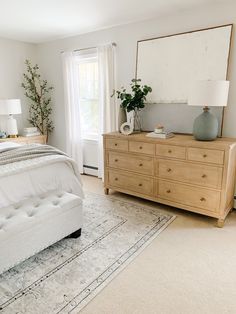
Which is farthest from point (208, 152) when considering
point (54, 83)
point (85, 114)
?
point (54, 83)

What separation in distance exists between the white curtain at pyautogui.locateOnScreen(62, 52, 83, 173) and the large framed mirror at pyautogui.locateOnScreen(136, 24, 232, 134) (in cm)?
128

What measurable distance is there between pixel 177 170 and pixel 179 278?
4.03 feet

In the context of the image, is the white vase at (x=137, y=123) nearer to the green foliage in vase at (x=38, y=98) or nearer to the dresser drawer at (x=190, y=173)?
the dresser drawer at (x=190, y=173)

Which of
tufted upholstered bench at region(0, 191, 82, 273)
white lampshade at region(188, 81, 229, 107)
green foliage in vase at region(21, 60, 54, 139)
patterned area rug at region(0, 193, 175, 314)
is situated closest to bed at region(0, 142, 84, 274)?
tufted upholstered bench at region(0, 191, 82, 273)

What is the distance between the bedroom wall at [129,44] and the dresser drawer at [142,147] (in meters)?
0.62

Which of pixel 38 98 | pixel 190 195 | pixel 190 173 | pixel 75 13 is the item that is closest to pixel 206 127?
pixel 190 173

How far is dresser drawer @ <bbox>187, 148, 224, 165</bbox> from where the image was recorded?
2.46m

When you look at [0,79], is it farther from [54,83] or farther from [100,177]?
[100,177]

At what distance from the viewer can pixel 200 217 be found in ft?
9.32

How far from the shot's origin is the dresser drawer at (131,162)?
302 centimetres

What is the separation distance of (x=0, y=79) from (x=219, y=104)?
12.2 ft

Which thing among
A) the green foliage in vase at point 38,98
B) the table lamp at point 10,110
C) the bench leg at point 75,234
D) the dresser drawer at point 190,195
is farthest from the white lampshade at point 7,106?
the dresser drawer at point 190,195

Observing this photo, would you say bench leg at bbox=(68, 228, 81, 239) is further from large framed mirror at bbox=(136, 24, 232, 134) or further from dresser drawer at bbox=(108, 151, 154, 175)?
large framed mirror at bbox=(136, 24, 232, 134)

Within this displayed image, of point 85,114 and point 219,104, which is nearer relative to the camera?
point 219,104
